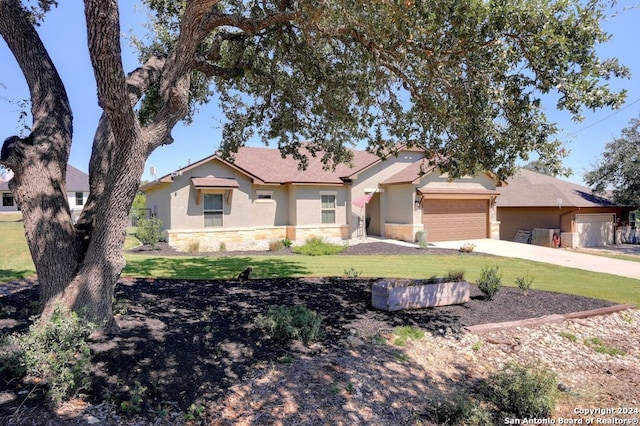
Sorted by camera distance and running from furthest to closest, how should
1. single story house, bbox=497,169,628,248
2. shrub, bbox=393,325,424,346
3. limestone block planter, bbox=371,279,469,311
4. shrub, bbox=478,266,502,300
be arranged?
1. single story house, bbox=497,169,628,248
2. shrub, bbox=478,266,502,300
3. limestone block planter, bbox=371,279,469,311
4. shrub, bbox=393,325,424,346

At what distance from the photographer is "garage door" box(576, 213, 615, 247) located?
2364 centimetres

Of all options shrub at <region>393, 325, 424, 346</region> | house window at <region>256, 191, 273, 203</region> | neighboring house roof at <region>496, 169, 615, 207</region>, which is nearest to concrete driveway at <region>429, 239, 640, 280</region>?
neighboring house roof at <region>496, 169, 615, 207</region>

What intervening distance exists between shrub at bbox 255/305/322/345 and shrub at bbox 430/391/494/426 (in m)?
1.82

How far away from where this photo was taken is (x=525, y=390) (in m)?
4.07

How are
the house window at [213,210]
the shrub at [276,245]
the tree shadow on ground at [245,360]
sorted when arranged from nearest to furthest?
1. the tree shadow on ground at [245,360]
2. the shrub at [276,245]
3. the house window at [213,210]

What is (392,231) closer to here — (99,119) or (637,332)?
(637,332)

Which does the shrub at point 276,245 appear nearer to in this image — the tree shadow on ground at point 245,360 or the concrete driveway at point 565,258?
the concrete driveway at point 565,258

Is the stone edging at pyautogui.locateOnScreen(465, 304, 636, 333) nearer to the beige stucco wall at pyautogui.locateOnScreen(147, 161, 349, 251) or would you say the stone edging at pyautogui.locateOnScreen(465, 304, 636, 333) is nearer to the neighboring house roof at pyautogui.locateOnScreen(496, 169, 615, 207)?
the beige stucco wall at pyautogui.locateOnScreen(147, 161, 349, 251)

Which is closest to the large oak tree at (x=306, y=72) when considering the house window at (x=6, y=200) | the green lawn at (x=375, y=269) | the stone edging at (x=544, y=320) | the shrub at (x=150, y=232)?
the stone edging at (x=544, y=320)

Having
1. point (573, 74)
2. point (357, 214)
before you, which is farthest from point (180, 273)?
point (357, 214)

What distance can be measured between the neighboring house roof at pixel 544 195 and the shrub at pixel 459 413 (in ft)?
76.7

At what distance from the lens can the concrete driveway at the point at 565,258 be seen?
44.3 ft

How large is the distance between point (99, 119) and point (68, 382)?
13.1ft

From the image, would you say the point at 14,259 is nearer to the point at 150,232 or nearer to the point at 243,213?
the point at 150,232
